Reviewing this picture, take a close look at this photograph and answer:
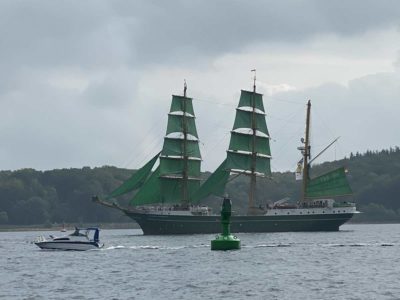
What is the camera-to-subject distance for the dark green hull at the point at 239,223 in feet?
489

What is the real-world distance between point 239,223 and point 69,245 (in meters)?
52.6

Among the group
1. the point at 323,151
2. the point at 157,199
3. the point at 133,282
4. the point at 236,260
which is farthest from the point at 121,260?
the point at 323,151

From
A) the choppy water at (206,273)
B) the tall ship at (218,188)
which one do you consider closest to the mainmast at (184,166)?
the tall ship at (218,188)

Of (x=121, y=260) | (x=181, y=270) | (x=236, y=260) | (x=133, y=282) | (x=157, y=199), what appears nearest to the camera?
(x=133, y=282)

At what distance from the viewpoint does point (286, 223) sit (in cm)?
15262

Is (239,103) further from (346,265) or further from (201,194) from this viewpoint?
(346,265)

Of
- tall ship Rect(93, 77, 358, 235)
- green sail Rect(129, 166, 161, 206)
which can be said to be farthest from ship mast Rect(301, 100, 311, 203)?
green sail Rect(129, 166, 161, 206)

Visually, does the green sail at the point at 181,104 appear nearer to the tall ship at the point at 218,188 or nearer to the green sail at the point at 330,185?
the tall ship at the point at 218,188

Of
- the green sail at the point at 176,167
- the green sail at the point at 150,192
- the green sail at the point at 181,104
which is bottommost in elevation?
the green sail at the point at 150,192

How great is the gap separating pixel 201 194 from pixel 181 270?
7537cm

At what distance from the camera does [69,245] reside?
10362 cm

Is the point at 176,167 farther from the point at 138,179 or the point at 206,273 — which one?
the point at 206,273

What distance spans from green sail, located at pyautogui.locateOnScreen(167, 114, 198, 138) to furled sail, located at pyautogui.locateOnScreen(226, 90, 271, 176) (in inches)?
243

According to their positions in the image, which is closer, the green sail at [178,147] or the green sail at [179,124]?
the green sail at [178,147]
